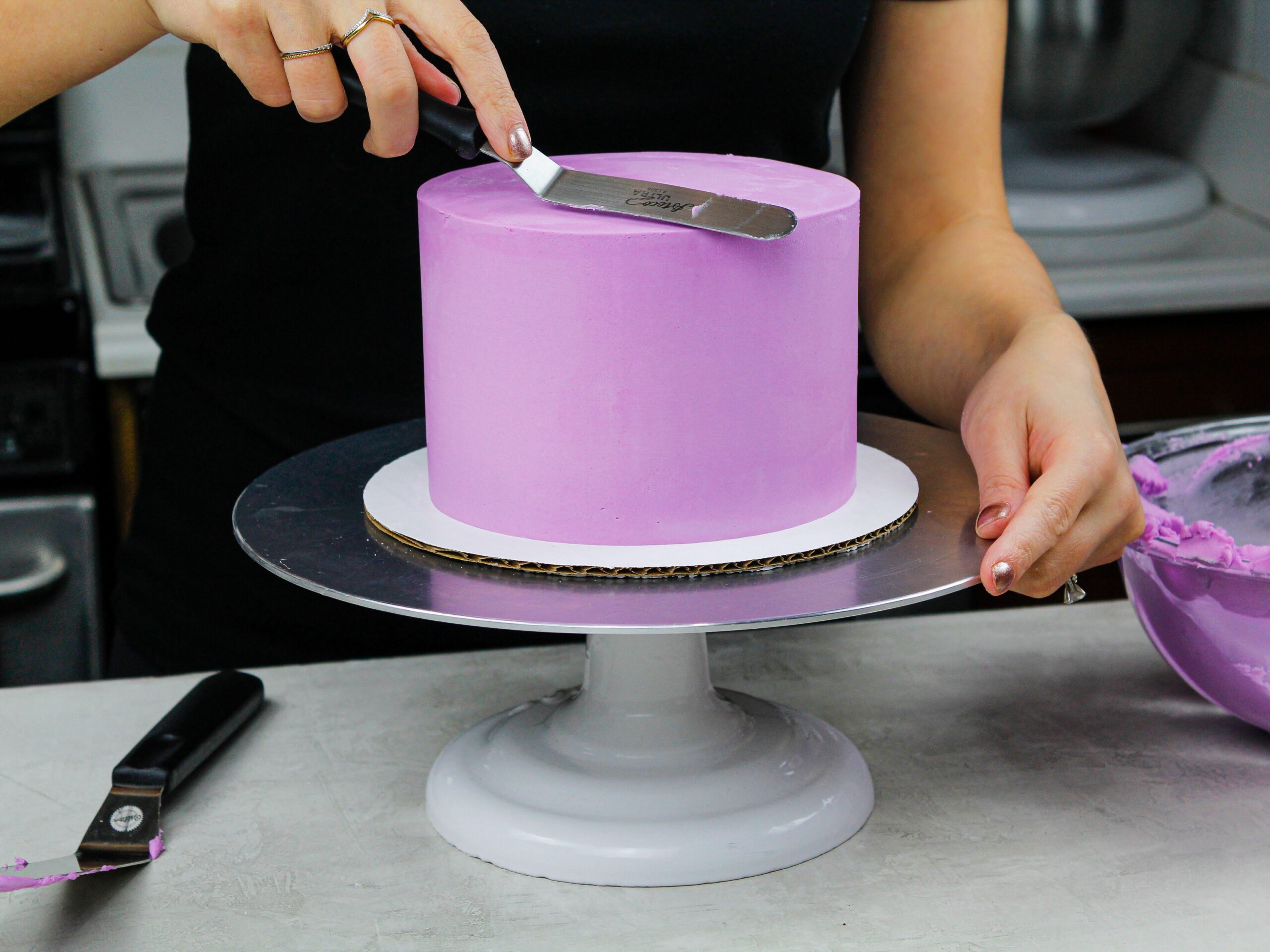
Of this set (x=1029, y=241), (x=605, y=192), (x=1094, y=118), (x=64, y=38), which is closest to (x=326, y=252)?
(x=64, y=38)

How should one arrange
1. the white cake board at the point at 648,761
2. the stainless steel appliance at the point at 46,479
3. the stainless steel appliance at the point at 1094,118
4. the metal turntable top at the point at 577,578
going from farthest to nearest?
the stainless steel appliance at the point at 1094,118 < the stainless steel appliance at the point at 46,479 < the white cake board at the point at 648,761 < the metal turntable top at the point at 577,578

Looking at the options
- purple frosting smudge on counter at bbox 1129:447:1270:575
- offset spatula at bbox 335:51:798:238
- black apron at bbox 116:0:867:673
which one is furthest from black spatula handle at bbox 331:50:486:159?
purple frosting smudge on counter at bbox 1129:447:1270:575

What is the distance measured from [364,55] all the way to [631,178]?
0.49ft

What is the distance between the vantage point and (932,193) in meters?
1.04

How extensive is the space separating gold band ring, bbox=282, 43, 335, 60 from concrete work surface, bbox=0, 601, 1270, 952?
393 mm

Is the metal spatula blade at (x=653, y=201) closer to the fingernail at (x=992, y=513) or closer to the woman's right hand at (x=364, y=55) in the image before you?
the woman's right hand at (x=364, y=55)

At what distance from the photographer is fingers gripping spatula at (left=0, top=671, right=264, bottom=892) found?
669mm

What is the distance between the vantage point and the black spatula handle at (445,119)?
0.69 m

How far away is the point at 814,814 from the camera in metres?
0.73

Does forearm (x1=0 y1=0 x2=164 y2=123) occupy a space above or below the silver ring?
above

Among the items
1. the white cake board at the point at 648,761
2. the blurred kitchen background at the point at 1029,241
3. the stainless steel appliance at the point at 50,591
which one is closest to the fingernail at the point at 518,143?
the white cake board at the point at 648,761

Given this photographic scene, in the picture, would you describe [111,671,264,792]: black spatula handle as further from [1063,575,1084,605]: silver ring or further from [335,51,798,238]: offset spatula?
[1063,575,1084,605]: silver ring

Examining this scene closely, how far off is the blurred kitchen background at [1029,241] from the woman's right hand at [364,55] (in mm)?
870

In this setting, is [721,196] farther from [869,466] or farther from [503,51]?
[503,51]
